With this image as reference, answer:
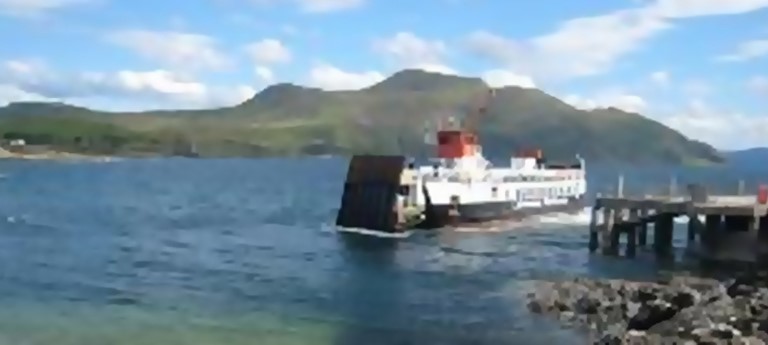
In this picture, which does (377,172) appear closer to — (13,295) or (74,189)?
(13,295)

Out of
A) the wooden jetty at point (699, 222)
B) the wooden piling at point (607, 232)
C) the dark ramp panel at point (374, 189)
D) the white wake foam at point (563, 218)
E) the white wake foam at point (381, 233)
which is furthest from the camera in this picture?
the white wake foam at point (563, 218)

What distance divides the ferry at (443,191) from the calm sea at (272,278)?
1.50 m

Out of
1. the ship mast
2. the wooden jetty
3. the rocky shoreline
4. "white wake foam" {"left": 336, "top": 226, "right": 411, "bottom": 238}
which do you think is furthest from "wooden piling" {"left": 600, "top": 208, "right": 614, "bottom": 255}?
the ship mast

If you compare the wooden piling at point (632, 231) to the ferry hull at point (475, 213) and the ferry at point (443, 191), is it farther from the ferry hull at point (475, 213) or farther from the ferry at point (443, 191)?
the ferry hull at point (475, 213)

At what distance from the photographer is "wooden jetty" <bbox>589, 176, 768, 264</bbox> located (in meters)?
52.0

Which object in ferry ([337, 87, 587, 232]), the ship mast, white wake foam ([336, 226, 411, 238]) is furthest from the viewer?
the ship mast

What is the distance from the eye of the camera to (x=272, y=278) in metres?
55.0

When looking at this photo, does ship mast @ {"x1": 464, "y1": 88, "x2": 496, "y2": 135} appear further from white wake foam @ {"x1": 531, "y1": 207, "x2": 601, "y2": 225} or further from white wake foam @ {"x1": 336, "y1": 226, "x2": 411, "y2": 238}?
white wake foam @ {"x1": 336, "y1": 226, "x2": 411, "y2": 238}

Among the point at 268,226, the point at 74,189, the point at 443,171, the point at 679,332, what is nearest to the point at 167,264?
the point at 443,171

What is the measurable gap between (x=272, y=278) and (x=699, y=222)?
2141 cm

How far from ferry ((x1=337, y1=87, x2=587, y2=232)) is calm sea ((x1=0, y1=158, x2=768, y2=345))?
150 centimetres

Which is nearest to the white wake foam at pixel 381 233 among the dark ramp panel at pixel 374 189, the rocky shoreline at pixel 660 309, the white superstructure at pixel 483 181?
the dark ramp panel at pixel 374 189

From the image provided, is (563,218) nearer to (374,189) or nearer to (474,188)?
(474,188)

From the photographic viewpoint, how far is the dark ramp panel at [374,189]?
71.5 m
